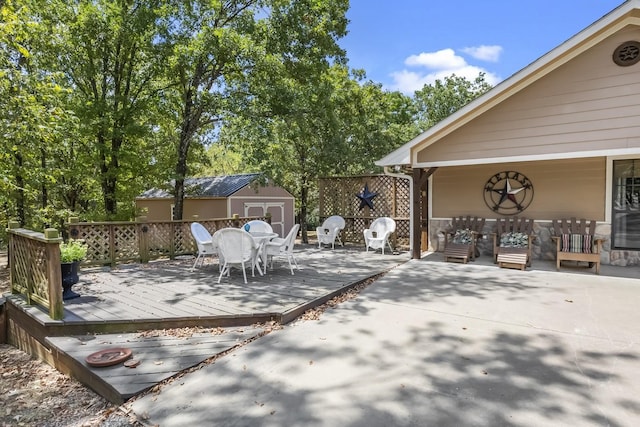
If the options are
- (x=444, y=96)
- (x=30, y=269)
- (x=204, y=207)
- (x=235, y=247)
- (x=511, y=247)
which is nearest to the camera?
(x=30, y=269)

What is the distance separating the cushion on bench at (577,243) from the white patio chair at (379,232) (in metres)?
3.51

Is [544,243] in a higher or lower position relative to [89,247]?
higher

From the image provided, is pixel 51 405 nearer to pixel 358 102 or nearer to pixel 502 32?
pixel 358 102

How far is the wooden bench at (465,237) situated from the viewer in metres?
7.10

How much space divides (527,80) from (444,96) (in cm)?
1475

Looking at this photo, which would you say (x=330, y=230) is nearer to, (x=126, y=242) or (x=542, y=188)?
(x=126, y=242)

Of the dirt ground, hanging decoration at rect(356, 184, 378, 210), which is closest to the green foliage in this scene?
the dirt ground

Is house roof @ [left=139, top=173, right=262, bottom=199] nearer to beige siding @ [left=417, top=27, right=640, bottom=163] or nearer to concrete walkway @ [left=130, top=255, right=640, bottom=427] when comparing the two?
beige siding @ [left=417, top=27, right=640, bottom=163]

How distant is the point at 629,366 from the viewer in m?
2.77

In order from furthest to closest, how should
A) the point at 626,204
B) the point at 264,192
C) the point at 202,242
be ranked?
the point at 264,192 < the point at 626,204 < the point at 202,242

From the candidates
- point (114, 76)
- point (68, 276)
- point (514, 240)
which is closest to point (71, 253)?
point (68, 276)

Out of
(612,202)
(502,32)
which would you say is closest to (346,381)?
(612,202)

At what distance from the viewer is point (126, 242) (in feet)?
24.1

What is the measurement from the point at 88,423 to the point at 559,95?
25.1 feet
